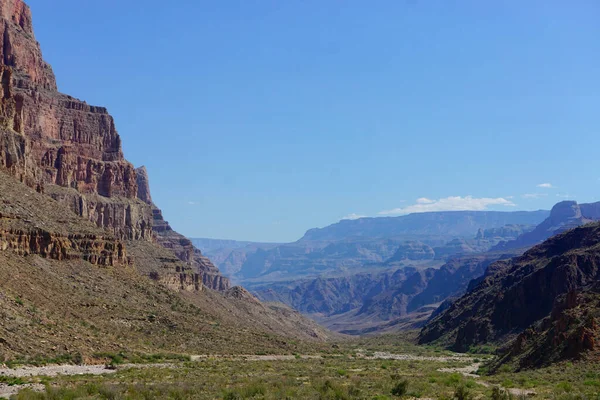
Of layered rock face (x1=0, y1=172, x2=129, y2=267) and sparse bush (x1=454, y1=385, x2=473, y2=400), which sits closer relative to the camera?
sparse bush (x1=454, y1=385, x2=473, y2=400)

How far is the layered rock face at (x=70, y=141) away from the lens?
132m

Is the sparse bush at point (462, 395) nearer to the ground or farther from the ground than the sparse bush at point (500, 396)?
nearer to the ground

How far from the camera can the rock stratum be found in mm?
130750

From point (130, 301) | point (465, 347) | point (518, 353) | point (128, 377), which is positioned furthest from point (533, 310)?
point (128, 377)

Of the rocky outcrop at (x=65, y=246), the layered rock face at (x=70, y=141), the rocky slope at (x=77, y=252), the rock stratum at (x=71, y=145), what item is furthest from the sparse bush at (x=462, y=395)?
the layered rock face at (x=70, y=141)

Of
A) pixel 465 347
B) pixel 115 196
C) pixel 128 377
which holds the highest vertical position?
pixel 115 196

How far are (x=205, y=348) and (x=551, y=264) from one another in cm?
6548

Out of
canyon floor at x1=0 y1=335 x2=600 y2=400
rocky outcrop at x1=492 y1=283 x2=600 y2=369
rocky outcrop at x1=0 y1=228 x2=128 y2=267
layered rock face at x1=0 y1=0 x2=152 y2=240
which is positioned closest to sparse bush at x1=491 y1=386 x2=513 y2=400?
canyon floor at x1=0 y1=335 x2=600 y2=400

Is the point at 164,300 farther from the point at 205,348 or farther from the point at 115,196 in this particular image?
the point at 115,196

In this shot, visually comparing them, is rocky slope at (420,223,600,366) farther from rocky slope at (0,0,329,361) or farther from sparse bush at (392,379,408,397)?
sparse bush at (392,379,408,397)

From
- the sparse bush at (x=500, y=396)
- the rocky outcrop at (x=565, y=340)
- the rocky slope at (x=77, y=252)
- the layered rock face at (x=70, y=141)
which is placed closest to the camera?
the sparse bush at (x=500, y=396)

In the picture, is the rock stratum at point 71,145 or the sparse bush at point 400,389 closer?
the sparse bush at point 400,389

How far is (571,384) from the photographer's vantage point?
3794 centimetres

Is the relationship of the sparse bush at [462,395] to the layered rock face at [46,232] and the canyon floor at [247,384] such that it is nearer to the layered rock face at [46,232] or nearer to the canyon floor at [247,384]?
the canyon floor at [247,384]
